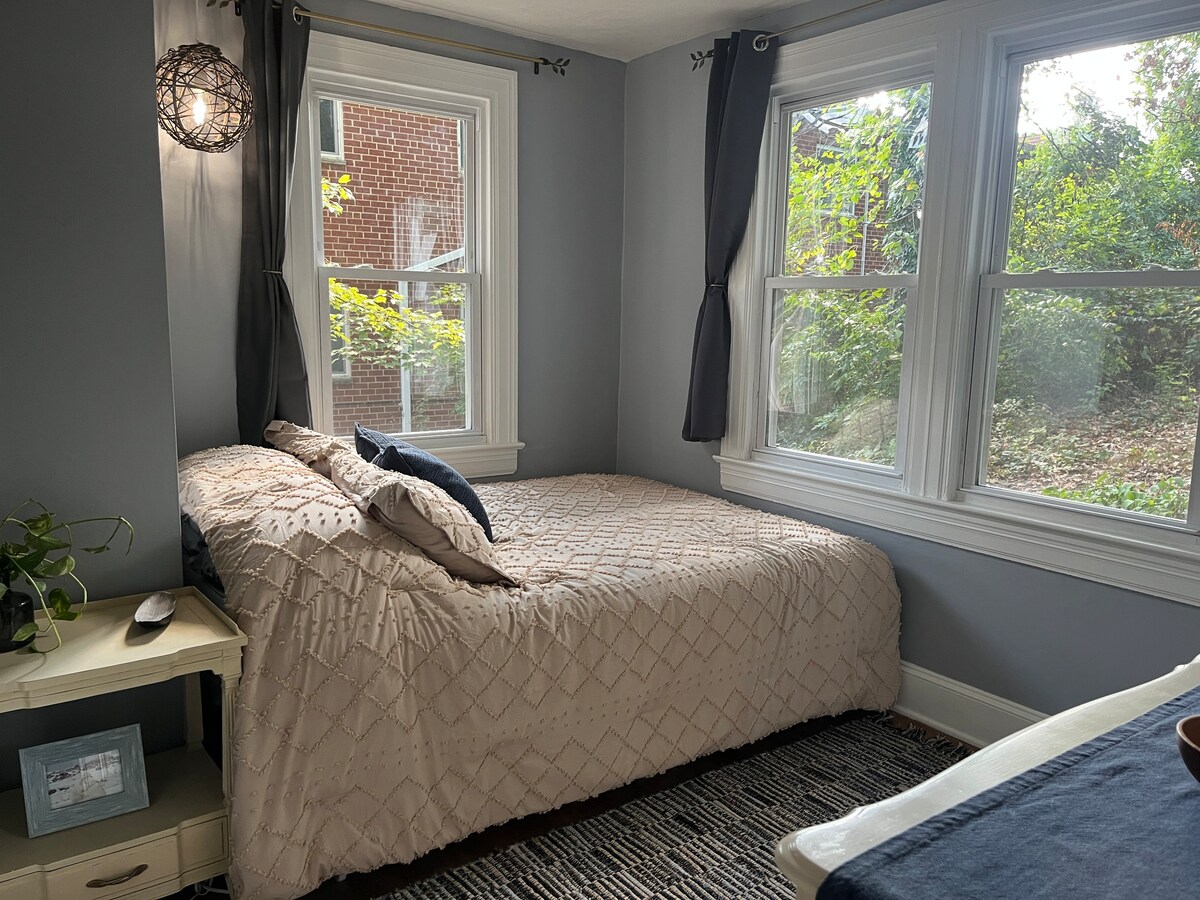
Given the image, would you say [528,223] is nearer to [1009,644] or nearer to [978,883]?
[1009,644]

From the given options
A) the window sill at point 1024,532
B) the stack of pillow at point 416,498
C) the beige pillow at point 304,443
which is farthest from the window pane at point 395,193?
the window sill at point 1024,532

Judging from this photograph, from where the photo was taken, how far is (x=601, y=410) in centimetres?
426

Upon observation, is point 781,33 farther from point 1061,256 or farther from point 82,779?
point 82,779

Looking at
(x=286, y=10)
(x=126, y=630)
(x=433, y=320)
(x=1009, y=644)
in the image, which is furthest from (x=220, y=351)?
(x=1009, y=644)

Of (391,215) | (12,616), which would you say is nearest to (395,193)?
(391,215)

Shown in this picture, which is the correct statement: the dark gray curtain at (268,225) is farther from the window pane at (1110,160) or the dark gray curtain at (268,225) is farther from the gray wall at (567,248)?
the window pane at (1110,160)

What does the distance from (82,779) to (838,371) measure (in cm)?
265

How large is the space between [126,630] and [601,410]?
264 centimetres

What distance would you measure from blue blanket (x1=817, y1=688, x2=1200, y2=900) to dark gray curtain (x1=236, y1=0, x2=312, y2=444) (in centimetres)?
281

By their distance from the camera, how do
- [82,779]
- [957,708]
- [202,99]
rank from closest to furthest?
[82,779] < [202,99] < [957,708]

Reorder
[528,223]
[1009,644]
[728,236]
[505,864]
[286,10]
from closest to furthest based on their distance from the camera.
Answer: [505,864]
[1009,644]
[286,10]
[728,236]
[528,223]

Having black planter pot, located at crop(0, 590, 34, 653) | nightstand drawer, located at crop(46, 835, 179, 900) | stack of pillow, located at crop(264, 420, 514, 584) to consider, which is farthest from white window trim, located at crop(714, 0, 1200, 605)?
black planter pot, located at crop(0, 590, 34, 653)

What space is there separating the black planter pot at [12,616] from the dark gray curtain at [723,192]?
245 centimetres

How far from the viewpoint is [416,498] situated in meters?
2.15
